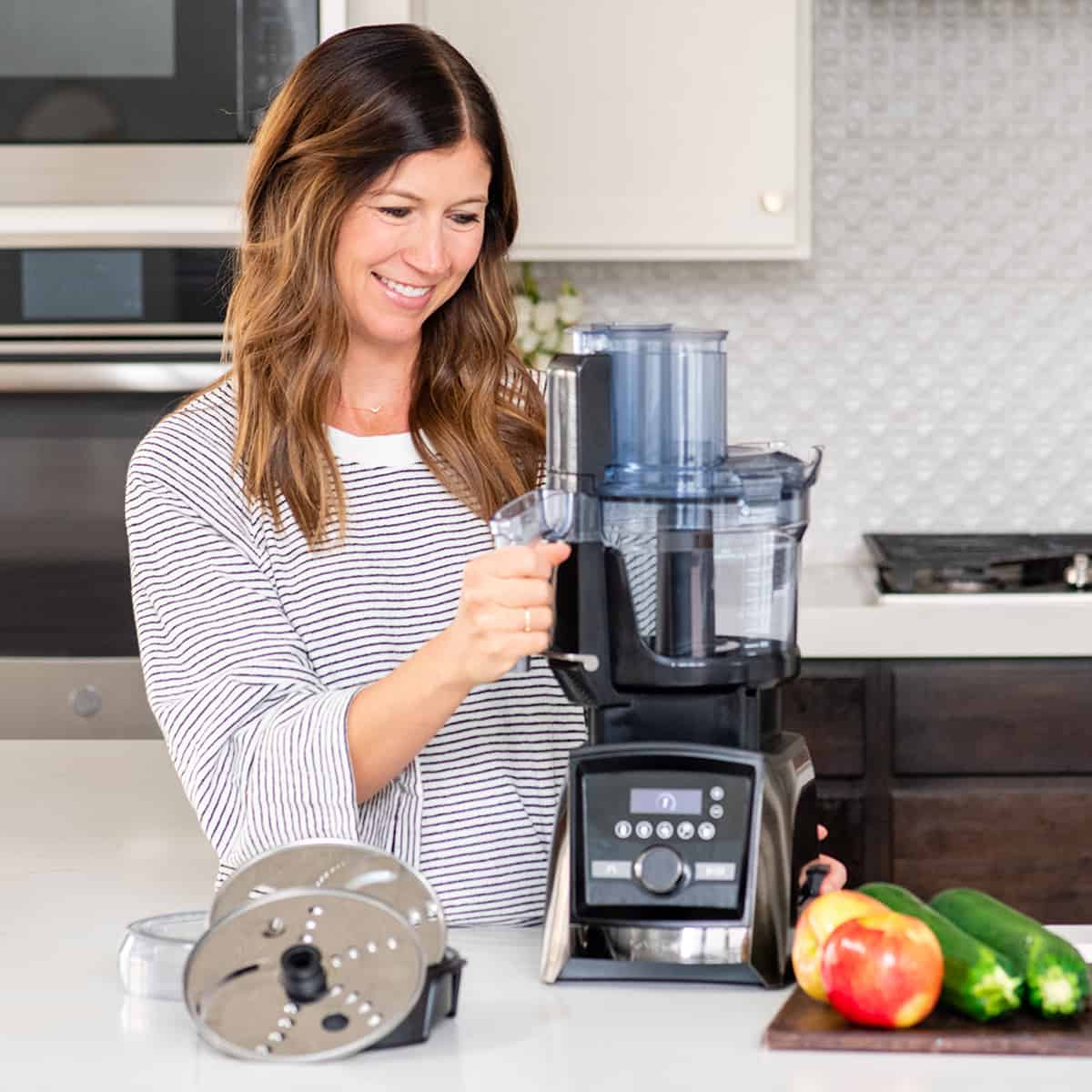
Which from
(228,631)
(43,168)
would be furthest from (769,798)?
(43,168)

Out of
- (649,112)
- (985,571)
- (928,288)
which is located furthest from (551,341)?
(985,571)

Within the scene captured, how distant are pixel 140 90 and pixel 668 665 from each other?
1411mm

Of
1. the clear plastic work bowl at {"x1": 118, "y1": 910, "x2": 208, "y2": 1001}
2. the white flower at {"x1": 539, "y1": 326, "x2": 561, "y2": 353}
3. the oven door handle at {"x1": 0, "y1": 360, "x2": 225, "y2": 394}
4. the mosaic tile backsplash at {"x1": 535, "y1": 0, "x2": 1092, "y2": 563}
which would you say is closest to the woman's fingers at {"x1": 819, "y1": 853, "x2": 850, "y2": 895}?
the clear plastic work bowl at {"x1": 118, "y1": 910, "x2": 208, "y2": 1001}

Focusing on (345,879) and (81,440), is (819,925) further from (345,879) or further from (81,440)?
(81,440)

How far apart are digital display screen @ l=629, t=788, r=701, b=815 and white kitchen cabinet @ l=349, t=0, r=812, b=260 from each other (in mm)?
1830

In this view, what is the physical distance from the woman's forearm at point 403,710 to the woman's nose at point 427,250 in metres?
0.39

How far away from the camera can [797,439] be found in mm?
3373

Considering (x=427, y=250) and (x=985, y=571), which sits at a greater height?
(x=427, y=250)

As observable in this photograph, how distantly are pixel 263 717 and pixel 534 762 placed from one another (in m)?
0.29

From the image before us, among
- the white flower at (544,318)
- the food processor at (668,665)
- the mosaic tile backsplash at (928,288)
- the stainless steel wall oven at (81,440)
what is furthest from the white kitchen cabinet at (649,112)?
the food processor at (668,665)

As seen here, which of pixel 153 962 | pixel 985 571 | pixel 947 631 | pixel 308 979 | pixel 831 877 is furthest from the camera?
pixel 985 571

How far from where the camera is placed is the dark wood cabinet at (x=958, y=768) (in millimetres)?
2758

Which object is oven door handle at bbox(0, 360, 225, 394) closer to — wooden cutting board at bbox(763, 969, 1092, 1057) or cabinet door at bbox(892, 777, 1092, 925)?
cabinet door at bbox(892, 777, 1092, 925)

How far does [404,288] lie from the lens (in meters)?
1.64
